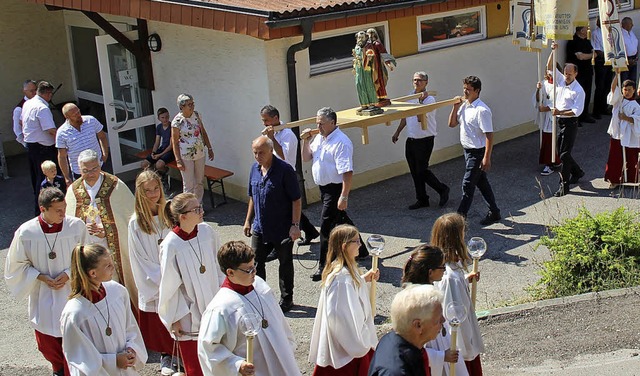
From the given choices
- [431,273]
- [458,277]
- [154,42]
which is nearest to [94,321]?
[431,273]

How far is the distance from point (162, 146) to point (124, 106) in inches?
56.1

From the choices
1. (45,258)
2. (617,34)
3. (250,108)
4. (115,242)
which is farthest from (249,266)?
(617,34)

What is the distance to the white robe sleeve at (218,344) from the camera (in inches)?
218

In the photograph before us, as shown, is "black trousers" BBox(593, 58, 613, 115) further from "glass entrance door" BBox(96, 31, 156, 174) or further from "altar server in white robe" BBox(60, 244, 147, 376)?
"altar server in white robe" BBox(60, 244, 147, 376)

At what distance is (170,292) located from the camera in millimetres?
6883

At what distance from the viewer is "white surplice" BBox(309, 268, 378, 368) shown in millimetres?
6180

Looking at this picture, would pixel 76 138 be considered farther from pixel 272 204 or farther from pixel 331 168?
pixel 272 204

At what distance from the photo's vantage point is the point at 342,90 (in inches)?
490

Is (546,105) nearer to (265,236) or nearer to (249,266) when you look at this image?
(265,236)

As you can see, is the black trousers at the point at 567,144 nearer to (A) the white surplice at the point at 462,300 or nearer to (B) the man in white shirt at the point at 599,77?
(B) the man in white shirt at the point at 599,77

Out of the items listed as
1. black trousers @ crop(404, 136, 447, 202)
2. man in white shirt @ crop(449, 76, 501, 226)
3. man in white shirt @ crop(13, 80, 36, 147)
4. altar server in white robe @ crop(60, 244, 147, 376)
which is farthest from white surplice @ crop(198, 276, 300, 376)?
man in white shirt @ crop(13, 80, 36, 147)

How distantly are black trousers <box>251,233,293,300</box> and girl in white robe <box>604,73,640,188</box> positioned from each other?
5.42m

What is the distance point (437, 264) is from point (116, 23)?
30.4 feet

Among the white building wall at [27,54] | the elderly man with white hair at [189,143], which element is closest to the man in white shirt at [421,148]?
the elderly man with white hair at [189,143]
